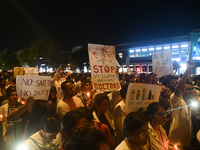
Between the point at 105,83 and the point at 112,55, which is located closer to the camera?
the point at 105,83

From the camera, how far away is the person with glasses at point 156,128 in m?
2.65

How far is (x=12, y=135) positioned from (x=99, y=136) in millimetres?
3106

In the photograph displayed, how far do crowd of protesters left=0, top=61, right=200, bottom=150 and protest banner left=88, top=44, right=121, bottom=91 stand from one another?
12.7 inches

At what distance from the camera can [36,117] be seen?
396cm

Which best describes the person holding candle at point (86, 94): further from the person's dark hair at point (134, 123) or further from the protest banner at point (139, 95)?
the person's dark hair at point (134, 123)

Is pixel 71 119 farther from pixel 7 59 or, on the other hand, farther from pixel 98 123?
pixel 7 59

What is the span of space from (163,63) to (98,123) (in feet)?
15.2

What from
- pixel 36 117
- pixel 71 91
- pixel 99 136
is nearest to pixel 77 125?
pixel 99 136

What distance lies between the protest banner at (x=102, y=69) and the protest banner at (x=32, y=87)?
1.23 metres

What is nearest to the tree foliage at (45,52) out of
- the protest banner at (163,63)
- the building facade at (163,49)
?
the building facade at (163,49)

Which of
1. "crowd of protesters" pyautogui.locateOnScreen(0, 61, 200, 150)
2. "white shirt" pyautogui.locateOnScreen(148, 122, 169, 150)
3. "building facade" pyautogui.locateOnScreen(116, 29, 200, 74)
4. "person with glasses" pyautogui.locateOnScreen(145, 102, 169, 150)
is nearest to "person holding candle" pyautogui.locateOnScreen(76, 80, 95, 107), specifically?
"crowd of protesters" pyautogui.locateOnScreen(0, 61, 200, 150)

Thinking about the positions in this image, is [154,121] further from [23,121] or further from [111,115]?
[23,121]

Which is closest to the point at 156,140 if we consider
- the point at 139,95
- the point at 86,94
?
the point at 139,95

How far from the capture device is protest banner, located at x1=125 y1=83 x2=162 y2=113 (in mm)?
3428
